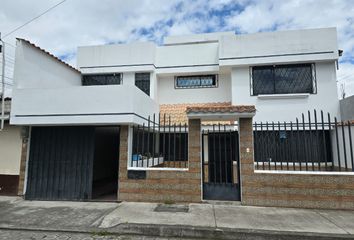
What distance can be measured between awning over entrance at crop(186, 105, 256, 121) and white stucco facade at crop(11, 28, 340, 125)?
1.95 metres

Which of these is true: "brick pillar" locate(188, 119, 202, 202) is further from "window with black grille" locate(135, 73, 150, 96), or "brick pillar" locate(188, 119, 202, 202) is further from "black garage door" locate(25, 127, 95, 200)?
"window with black grille" locate(135, 73, 150, 96)

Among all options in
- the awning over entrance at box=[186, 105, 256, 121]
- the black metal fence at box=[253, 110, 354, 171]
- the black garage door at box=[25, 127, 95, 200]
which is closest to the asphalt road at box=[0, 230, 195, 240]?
the black garage door at box=[25, 127, 95, 200]

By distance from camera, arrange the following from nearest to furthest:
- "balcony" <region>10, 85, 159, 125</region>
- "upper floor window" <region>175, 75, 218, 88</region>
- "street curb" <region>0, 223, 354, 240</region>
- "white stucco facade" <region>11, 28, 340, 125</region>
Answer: "street curb" <region>0, 223, 354, 240</region>, "balcony" <region>10, 85, 159, 125</region>, "white stucco facade" <region>11, 28, 340, 125</region>, "upper floor window" <region>175, 75, 218, 88</region>

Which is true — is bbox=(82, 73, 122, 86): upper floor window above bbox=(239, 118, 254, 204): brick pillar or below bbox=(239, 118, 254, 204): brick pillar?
above

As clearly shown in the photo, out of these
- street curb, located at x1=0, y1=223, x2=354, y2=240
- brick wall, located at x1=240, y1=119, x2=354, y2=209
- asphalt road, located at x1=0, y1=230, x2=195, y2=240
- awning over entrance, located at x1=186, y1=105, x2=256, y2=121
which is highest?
awning over entrance, located at x1=186, y1=105, x2=256, y2=121

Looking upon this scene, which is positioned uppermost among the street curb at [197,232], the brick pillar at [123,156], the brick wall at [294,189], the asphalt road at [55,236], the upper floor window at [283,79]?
the upper floor window at [283,79]

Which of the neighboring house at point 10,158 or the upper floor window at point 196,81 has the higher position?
the upper floor window at point 196,81

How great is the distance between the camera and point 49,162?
27.0 feet

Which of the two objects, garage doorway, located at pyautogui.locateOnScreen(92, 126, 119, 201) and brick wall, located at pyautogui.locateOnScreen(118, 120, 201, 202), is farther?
garage doorway, located at pyautogui.locateOnScreen(92, 126, 119, 201)

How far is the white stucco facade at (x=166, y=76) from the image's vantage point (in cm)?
749

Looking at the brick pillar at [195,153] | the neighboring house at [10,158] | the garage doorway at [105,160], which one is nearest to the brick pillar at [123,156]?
the brick pillar at [195,153]

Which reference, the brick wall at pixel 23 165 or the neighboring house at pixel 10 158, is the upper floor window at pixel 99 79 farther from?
the brick wall at pixel 23 165

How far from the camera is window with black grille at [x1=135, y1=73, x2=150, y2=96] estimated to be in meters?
12.2

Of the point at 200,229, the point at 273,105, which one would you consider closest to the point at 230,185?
the point at 200,229
